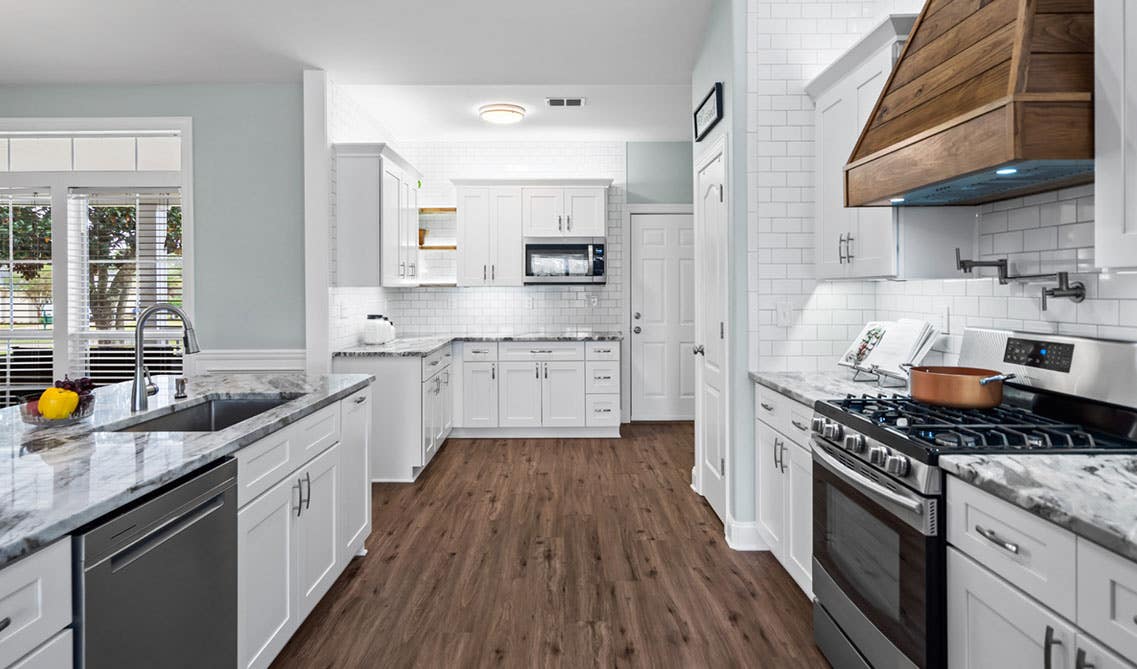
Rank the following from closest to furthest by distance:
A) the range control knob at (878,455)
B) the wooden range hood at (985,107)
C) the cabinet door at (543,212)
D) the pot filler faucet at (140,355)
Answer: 1. the wooden range hood at (985,107)
2. the range control knob at (878,455)
3. the pot filler faucet at (140,355)
4. the cabinet door at (543,212)

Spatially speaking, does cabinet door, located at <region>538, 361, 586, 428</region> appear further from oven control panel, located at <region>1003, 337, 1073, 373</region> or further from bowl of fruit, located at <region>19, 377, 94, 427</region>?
bowl of fruit, located at <region>19, 377, 94, 427</region>

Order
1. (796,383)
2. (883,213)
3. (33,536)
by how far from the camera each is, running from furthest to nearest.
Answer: (796,383) → (883,213) → (33,536)

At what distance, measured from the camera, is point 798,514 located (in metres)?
2.54

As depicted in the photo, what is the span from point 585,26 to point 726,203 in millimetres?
1384

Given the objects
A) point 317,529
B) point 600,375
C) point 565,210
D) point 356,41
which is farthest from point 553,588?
point 565,210

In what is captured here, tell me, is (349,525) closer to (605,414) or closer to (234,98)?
(605,414)

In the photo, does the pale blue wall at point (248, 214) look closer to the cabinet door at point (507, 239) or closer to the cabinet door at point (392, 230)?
the cabinet door at point (392, 230)

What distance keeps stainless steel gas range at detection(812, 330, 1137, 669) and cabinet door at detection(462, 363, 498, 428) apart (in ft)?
12.3

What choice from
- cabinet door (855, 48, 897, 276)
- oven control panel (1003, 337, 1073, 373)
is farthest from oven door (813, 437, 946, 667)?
cabinet door (855, 48, 897, 276)

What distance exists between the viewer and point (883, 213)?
2.44 m

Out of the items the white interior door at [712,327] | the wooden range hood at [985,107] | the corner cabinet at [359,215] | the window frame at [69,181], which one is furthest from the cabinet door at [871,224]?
the window frame at [69,181]

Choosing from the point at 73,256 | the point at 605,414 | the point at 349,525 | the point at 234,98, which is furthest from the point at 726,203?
the point at 73,256

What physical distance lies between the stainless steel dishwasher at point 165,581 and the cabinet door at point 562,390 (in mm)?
3921

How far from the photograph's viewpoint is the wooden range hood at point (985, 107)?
1472 mm
